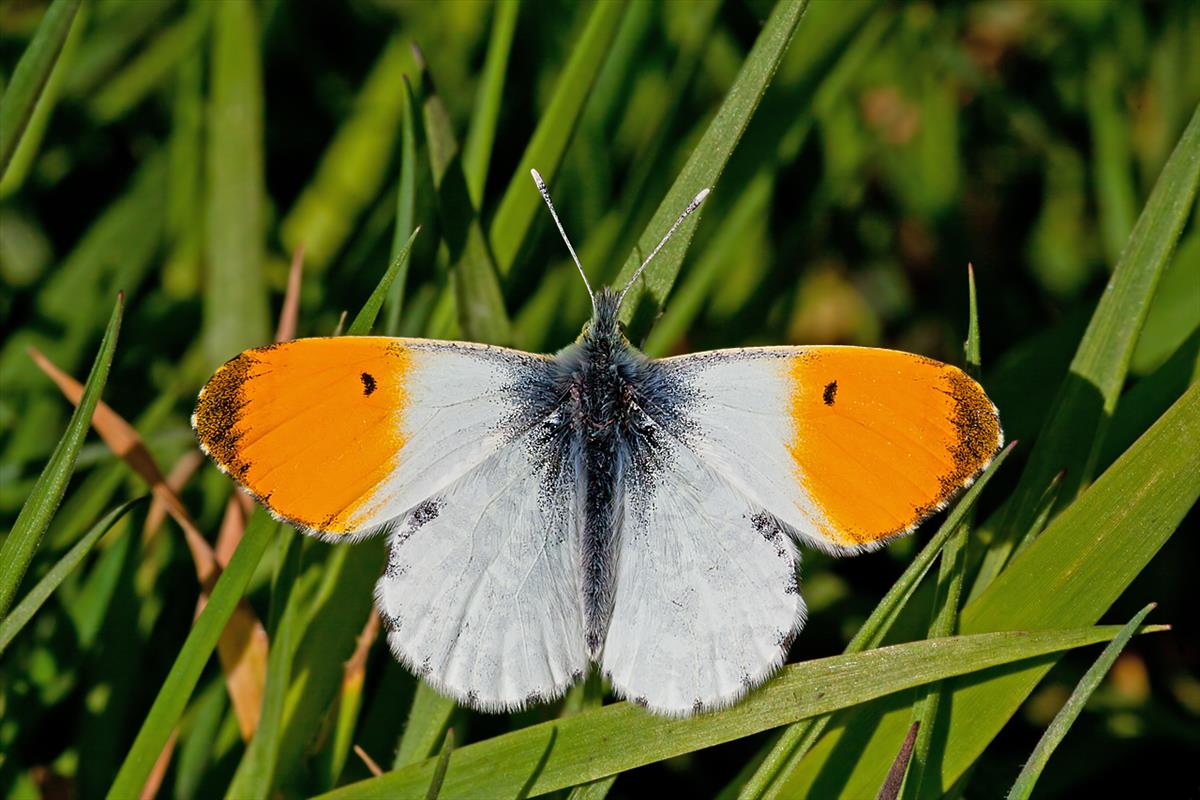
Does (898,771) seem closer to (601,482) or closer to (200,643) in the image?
(601,482)

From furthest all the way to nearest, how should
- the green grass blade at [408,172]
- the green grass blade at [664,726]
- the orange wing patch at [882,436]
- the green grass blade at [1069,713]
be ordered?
the green grass blade at [408,172], the orange wing patch at [882,436], the green grass blade at [664,726], the green grass blade at [1069,713]

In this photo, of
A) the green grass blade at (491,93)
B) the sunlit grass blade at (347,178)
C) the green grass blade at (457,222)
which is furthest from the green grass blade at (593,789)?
the sunlit grass blade at (347,178)

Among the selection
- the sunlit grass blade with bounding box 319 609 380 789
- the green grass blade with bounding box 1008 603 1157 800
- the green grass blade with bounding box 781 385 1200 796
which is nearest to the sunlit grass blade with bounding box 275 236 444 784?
the sunlit grass blade with bounding box 319 609 380 789

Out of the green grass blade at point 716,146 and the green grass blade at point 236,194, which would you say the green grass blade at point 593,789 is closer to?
the green grass blade at point 716,146

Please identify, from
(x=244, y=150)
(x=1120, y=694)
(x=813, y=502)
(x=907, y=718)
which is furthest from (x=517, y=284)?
(x=1120, y=694)

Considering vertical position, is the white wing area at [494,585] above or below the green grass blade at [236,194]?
below

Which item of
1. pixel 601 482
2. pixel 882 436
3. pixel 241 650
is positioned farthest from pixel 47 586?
pixel 882 436

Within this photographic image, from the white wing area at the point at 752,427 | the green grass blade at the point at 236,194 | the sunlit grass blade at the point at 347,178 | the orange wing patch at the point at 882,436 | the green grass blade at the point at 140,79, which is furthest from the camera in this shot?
the green grass blade at the point at 140,79
